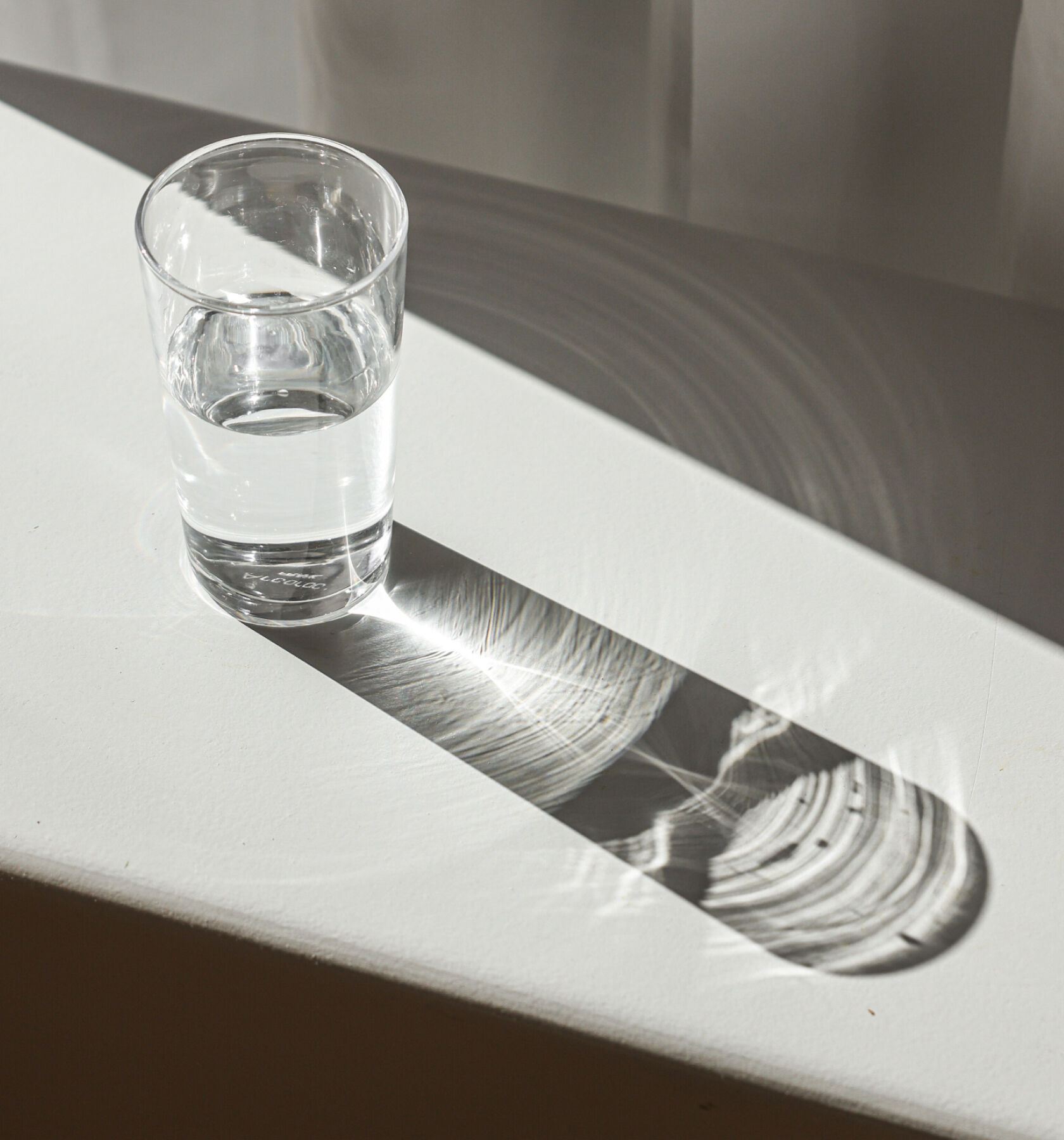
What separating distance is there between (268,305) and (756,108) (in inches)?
16.2

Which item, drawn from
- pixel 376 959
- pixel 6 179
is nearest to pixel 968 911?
pixel 376 959

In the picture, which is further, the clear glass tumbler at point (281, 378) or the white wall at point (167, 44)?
the white wall at point (167, 44)

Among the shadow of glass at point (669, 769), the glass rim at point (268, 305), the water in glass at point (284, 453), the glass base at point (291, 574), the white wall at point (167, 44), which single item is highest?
the white wall at point (167, 44)

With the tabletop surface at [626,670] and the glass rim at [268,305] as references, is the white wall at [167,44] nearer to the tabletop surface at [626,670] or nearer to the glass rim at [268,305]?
the tabletop surface at [626,670]

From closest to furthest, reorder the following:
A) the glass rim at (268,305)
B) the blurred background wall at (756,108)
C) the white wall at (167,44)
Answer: the glass rim at (268,305), the blurred background wall at (756,108), the white wall at (167,44)

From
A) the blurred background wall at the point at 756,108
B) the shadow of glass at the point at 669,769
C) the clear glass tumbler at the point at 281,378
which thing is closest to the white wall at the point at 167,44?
the blurred background wall at the point at 756,108

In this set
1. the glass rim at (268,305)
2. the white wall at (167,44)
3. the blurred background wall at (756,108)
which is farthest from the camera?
the white wall at (167,44)

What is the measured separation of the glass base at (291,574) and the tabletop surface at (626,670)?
0.4 inches

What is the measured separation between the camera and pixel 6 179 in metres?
0.71

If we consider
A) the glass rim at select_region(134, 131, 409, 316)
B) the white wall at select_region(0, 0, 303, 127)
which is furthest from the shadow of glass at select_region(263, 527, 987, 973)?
the white wall at select_region(0, 0, 303, 127)

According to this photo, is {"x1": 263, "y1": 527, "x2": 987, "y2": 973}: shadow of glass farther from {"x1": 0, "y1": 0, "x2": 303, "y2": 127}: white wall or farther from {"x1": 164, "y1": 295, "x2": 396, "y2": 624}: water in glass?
{"x1": 0, "y1": 0, "x2": 303, "y2": 127}: white wall

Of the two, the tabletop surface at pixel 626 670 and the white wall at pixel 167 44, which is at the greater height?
the white wall at pixel 167 44

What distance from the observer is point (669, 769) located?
51 centimetres

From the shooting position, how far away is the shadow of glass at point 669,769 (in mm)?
476
